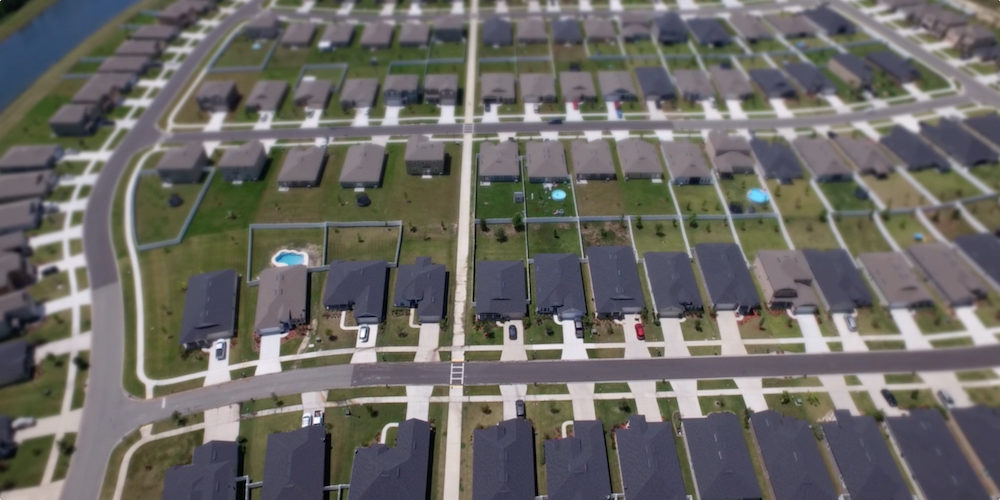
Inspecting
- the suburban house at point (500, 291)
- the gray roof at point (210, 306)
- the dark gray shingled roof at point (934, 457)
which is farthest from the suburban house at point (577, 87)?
the dark gray shingled roof at point (934, 457)

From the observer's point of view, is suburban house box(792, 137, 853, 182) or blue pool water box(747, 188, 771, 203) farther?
suburban house box(792, 137, 853, 182)

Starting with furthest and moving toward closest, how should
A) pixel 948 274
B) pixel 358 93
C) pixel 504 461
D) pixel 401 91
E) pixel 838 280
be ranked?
pixel 358 93 < pixel 401 91 < pixel 948 274 < pixel 838 280 < pixel 504 461

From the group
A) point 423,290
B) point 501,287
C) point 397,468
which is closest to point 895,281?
point 501,287

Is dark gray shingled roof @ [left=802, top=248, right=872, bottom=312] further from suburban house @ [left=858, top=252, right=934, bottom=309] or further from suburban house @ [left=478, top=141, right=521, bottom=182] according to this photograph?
suburban house @ [left=478, top=141, right=521, bottom=182]

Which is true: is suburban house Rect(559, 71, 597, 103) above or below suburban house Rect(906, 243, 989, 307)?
above

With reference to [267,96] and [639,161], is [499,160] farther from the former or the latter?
[267,96]

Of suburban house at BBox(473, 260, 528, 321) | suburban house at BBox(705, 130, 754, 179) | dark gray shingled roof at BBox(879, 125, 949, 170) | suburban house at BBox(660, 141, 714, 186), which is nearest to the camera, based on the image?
suburban house at BBox(473, 260, 528, 321)

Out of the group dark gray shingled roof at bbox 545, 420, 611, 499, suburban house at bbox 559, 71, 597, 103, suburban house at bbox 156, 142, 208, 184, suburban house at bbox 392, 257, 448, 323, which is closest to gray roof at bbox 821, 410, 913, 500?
dark gray shingled roof at bbox 545, 420, 611, 499
